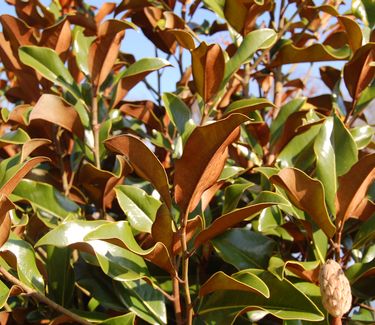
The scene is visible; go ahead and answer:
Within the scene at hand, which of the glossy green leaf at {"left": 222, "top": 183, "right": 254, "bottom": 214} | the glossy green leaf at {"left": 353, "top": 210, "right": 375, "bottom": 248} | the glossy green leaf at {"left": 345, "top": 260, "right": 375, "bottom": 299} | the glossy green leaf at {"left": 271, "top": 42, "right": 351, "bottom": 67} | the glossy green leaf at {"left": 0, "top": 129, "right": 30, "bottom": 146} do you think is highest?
the glossy green leaf at {"left": 271, "top": 42, "right": 351, "bottom": 67}

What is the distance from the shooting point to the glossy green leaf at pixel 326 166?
112 cm

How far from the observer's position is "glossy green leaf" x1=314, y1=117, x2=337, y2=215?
44.2 inches

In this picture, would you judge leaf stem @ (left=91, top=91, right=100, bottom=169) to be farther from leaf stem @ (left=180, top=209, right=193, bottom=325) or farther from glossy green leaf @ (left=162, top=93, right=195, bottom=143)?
leaf stem @ (left=180, top=209, right=193, bottom=325)

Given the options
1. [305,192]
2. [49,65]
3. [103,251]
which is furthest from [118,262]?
[49,65]

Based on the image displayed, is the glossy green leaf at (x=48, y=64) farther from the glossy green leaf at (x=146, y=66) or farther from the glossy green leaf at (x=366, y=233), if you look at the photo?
the glossy green leaf at (x=366, y=233)

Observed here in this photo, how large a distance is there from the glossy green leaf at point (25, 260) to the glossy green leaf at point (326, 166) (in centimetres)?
58

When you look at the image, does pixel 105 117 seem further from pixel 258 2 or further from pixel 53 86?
pixel 258 2

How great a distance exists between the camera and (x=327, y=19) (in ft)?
7.23

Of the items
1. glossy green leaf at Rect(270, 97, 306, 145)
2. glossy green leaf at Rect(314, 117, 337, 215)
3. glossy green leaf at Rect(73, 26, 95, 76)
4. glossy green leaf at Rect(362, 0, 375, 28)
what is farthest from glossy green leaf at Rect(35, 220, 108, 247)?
glossy green leaf at Rect(362, 0, 375, 28)

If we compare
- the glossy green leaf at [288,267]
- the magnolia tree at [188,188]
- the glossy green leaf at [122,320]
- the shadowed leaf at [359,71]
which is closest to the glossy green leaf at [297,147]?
the magnolia tree at [188,188]

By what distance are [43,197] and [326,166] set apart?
62 centimetres

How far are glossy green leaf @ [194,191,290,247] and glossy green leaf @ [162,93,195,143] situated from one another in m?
0.34

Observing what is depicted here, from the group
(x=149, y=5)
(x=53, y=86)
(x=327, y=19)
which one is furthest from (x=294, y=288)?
(x=327, y=19)

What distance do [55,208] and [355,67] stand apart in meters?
0.81
